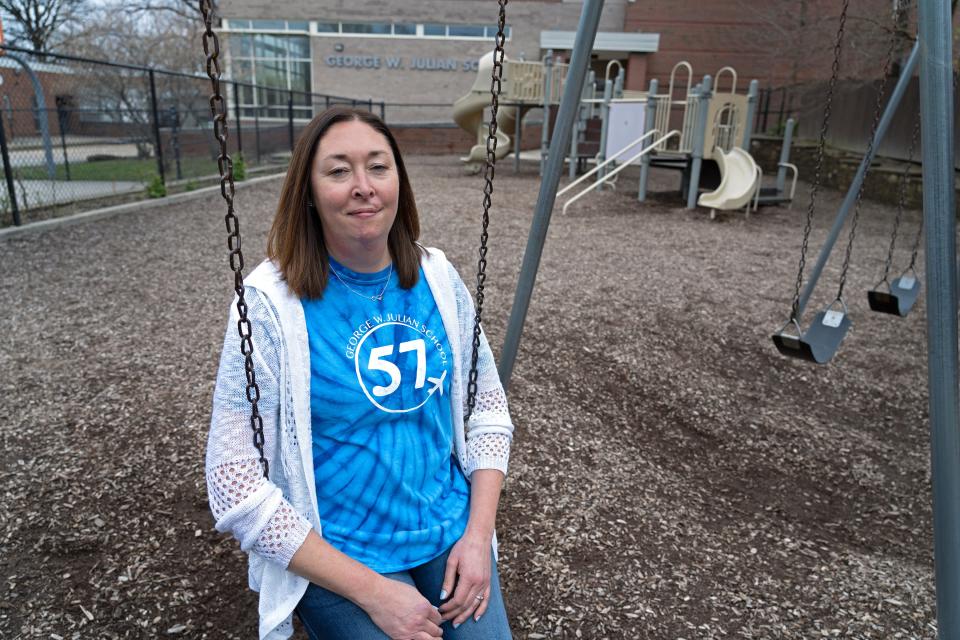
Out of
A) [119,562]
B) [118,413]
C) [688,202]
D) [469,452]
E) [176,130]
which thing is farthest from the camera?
[176,130]

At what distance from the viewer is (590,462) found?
3043 mm

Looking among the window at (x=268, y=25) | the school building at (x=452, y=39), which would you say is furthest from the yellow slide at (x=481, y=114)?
the window at (x=268, y=25)

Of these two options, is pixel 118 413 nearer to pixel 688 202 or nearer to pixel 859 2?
pixel 688 202

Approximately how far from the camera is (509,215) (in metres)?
9.20

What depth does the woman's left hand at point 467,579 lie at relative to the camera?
4.66ft

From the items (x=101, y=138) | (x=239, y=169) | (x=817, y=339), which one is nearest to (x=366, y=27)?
(x=101, y=138)

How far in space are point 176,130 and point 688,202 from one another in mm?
8306

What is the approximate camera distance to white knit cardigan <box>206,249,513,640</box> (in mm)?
1273

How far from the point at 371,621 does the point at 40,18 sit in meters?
24.0

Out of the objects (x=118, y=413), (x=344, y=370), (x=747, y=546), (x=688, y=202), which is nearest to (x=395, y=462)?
(x=344, y=370)

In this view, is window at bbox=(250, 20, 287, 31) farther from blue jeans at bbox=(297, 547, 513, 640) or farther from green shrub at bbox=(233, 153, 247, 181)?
blue jeans at bbox=(297, 547, 513, 640)

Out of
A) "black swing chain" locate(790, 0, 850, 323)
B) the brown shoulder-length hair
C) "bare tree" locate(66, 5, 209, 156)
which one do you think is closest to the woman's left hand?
the brown shoulder-length hair

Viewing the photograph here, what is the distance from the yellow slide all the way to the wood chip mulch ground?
30.0 ft

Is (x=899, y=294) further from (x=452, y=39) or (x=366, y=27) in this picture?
(x=366, y=27)
